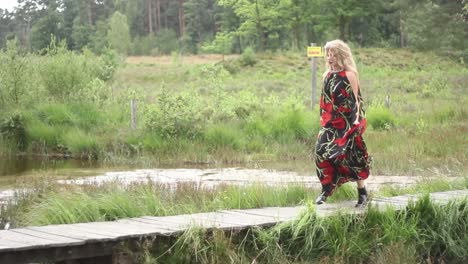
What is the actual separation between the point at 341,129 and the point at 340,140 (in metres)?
0.14

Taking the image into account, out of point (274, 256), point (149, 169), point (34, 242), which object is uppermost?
point (34, 242)

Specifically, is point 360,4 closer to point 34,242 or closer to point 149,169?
point 149,169

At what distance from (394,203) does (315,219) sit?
157 cm

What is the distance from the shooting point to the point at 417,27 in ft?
196

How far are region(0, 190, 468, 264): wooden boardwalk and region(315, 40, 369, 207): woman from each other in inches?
26.1

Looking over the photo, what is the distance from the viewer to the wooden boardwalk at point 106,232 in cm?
561

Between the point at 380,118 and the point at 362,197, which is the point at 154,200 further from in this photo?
the point at 380,118

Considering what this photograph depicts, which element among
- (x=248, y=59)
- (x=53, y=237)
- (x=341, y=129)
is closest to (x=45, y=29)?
(x=248, y=59)

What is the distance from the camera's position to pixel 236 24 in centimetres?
9169

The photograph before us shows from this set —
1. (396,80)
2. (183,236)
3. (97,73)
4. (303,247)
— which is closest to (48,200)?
(183,236)

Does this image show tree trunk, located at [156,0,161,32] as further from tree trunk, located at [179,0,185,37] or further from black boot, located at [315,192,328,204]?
black boot, located at [315,192,328,204]

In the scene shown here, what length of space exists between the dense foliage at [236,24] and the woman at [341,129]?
35.6 metres

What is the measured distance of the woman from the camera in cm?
838

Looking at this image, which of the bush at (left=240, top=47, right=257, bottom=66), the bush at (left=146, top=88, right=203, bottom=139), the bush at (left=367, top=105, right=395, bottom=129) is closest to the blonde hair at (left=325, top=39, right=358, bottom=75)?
the bush at (left=146, top=88, right=203, bottom=139)
